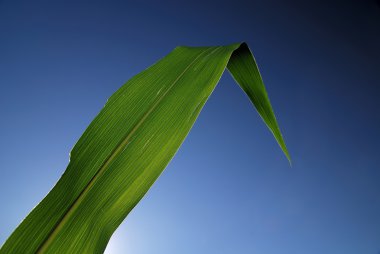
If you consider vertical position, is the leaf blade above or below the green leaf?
above

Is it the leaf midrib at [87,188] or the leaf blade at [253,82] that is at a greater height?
the leaf blade at [253,82]

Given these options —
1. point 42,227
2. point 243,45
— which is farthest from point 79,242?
point 243,45

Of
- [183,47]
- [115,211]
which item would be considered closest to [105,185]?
[115,211]

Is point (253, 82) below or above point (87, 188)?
above

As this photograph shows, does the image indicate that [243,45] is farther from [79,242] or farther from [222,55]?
[79,242]

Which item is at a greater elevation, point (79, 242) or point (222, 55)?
point (222, 55)

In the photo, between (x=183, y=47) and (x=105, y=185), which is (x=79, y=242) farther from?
(x=183, y=47)

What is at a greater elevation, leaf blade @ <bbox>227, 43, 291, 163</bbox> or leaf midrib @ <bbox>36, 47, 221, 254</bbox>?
leaf blade @ <bbox>227, 43, 291, 163</bbox>
